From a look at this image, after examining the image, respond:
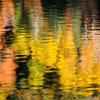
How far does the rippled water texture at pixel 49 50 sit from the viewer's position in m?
3.58

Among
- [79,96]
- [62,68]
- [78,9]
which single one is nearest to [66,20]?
[78,9]

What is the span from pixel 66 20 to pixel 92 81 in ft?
1.78

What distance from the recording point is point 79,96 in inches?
144

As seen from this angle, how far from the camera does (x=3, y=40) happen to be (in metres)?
3.57

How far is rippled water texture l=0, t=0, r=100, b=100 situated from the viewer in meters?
3.58

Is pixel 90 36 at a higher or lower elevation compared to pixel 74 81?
higher

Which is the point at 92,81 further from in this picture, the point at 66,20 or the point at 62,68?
the point at 66,20

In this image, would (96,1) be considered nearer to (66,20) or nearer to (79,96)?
(66,20)

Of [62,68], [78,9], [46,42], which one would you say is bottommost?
[62,68]

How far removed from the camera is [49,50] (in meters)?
3.62

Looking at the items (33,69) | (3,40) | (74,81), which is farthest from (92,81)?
(3,40)

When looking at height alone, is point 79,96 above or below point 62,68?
below

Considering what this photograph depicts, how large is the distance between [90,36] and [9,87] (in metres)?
0.78

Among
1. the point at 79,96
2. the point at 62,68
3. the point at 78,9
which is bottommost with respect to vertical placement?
the point at 79,96
